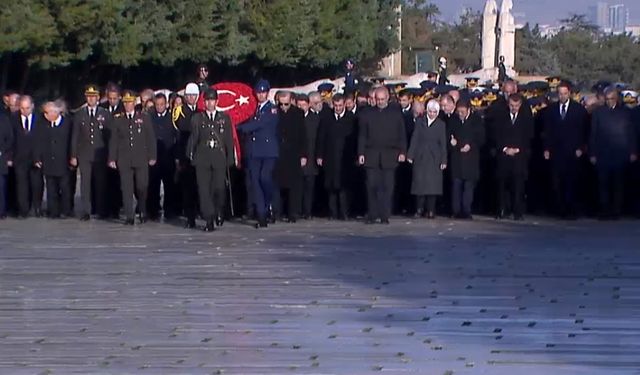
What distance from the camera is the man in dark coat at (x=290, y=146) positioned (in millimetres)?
21172

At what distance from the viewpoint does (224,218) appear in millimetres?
21938

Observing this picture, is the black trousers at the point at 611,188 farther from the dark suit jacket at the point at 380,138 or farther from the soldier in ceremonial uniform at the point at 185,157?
the soldier in ceremonial uniform at the point at 185,157

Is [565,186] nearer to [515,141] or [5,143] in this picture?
[515,141]

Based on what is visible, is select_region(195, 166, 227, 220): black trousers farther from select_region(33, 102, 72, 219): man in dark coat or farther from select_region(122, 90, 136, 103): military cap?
select_region(33, 102, 72, 219): man in dark coat

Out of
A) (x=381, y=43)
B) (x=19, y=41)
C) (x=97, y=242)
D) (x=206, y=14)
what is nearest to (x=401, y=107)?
(x=97, y=242)

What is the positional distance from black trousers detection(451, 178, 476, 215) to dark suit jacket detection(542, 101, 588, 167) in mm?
1207

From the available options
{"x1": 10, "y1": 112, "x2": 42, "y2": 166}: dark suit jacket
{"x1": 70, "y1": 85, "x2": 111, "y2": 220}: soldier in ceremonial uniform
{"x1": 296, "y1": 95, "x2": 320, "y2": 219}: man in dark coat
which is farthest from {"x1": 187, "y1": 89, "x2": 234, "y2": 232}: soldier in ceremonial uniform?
{"x1": 10, "y1": 112, "x2": 42, "y2": 166}: dark suit jacket

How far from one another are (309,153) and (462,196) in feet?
7.42

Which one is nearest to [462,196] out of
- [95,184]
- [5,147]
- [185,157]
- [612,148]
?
[612,148]

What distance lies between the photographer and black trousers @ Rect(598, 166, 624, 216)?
21391 mm

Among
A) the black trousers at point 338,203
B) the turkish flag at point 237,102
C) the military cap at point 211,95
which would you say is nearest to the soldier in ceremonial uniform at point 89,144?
the turkish flag at point 237,102

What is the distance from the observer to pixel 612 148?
21.2m

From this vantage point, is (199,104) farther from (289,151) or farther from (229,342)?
(229,342)

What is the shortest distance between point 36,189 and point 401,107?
5379mm
